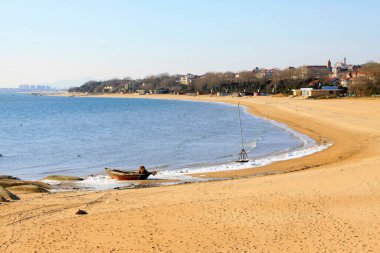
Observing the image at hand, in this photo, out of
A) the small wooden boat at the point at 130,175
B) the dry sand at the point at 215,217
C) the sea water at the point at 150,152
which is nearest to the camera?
the dry sand at the point at 215,217

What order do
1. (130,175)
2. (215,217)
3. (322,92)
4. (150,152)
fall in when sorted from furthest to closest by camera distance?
(322,92)
(150,152)
(130,175)
(215,217)

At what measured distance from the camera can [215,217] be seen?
591 inches

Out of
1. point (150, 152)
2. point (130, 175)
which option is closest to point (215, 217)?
point (130, 175)

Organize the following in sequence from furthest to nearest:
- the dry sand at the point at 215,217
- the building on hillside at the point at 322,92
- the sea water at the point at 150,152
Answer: the building on hillside at the point at 322,92
the sea water at the point at 150,152
the dry sand at the point at 215,217

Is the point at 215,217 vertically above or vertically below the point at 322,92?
below

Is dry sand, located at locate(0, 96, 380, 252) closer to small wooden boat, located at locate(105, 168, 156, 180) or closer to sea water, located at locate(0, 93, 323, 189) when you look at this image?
small wooden boat, located at locate(105, 168, 156, 180)

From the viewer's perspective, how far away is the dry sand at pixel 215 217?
1245cm

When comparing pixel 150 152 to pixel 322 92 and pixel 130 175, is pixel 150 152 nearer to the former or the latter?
pixel 130 175

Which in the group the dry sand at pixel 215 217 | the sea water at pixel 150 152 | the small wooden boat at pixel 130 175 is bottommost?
the sea water at pixel 150 152

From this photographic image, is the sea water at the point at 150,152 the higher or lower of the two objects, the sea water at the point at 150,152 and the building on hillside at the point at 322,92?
the lower

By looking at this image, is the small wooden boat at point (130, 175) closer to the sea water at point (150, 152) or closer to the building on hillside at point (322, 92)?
the sea water at point (150, 152)

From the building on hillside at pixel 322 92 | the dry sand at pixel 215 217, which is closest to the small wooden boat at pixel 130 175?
the dry sand at pixel 215 217

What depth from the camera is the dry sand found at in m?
12.4

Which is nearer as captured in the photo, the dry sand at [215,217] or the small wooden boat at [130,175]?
the dry sand at [215,217]
